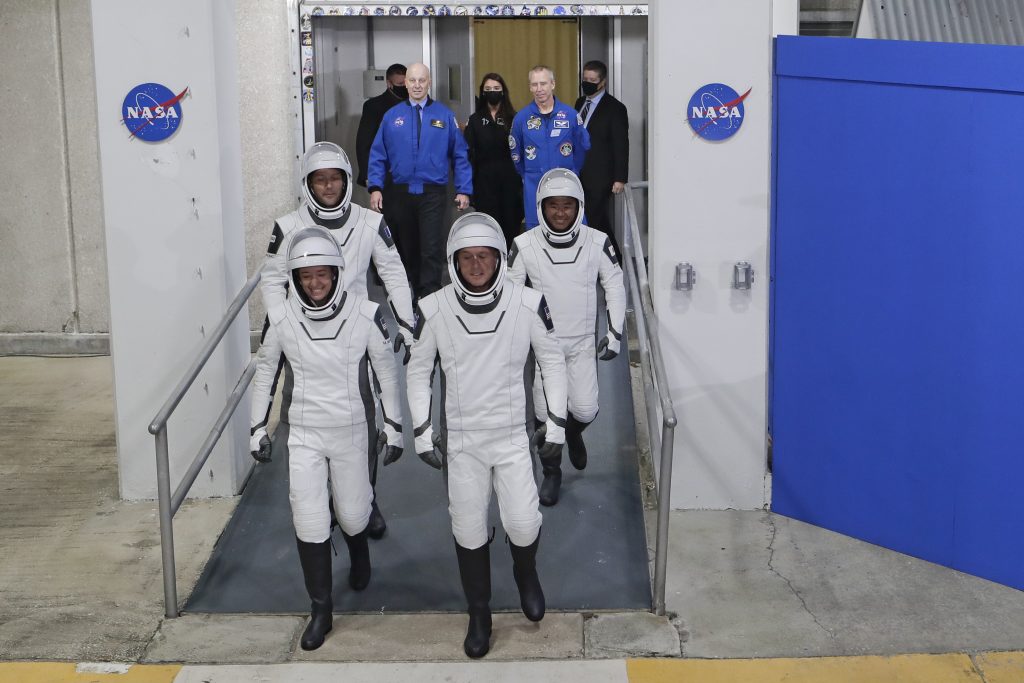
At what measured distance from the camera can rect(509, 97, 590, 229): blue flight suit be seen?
29.0ft

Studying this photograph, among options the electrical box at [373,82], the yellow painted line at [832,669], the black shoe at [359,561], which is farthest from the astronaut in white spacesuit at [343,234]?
the electrical box at [373,82]

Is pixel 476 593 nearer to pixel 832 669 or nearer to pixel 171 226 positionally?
pixel 832 669

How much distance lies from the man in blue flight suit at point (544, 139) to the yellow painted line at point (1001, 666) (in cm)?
431

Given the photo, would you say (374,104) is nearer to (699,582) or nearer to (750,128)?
(750,128)

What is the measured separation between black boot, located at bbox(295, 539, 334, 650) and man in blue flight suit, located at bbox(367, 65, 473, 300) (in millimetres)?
3302

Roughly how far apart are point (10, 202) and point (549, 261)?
19.4ft

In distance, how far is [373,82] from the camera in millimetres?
10812

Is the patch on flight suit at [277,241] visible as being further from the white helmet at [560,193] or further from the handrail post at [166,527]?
the white helmet at [560,193]

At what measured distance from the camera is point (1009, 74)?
20.4 ft

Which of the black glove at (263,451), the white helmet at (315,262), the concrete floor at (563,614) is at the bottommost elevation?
the concrete floor at (563,614)

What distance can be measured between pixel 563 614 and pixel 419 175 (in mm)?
3736

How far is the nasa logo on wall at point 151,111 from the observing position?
7.35 m

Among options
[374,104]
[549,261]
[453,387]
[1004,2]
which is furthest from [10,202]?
[1004,2]

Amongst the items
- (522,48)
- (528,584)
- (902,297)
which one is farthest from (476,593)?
(522,48)
